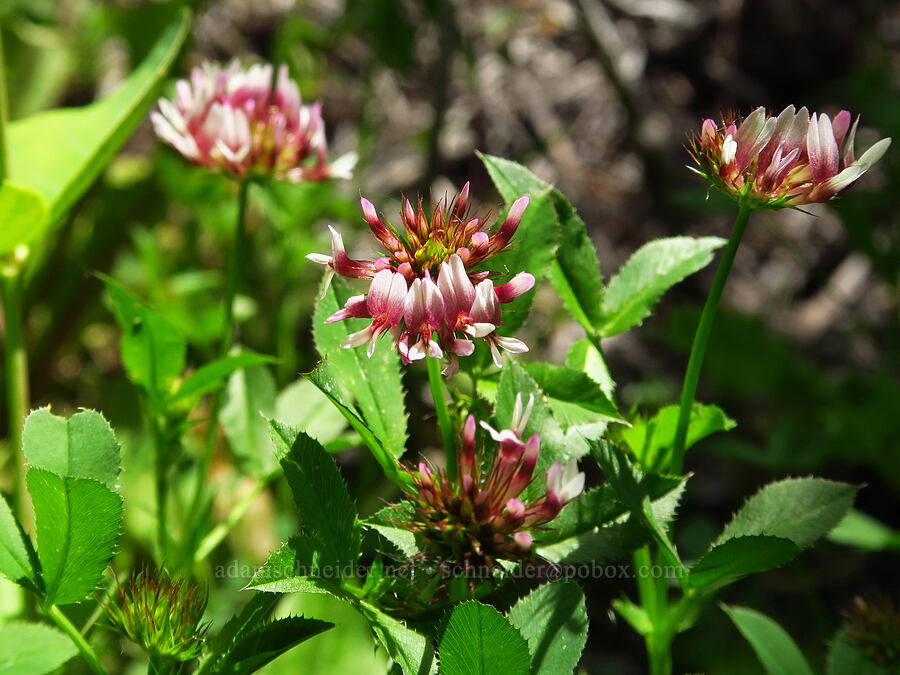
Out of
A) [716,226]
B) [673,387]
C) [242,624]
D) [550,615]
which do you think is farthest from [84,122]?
[716,226]

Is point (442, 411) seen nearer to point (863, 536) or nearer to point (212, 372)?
point (212, 372)

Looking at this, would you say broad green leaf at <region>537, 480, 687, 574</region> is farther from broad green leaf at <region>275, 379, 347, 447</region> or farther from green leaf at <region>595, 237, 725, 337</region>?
broad green leaf at <region>275, 379, 347, 447</region>

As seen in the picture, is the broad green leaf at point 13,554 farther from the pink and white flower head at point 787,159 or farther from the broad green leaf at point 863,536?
the broad green leaf at point 863,536

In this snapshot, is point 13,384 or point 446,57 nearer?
point 13,384

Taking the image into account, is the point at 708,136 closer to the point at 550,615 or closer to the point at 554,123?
the point at 550,615

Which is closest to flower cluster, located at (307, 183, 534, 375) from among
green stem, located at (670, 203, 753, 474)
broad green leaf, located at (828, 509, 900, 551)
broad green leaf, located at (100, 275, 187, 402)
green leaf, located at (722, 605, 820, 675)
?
green stem, located at (670, 203, 753, 474)

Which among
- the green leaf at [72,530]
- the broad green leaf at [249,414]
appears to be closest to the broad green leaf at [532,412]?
the green leaf at [72,530]

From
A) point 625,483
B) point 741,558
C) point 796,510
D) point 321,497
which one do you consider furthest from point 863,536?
point 321,497

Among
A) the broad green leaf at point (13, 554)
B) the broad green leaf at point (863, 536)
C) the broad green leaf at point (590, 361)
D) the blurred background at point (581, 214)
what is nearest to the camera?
the broad green leaf at point (13, 554)
